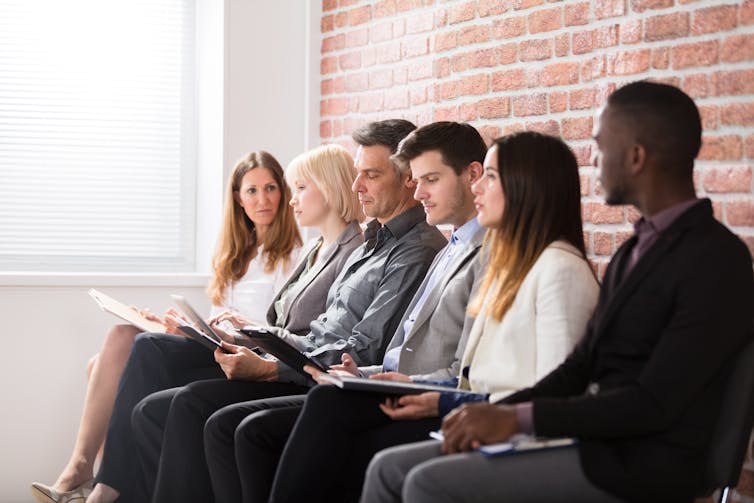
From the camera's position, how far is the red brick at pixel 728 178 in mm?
2781

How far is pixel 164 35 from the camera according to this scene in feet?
17.2

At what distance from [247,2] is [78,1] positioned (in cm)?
85

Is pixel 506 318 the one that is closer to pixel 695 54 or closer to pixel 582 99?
pixel 695 54

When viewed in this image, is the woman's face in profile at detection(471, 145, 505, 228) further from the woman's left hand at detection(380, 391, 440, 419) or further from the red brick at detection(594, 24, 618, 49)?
the red brick at detection(594, 24, 618, 49)

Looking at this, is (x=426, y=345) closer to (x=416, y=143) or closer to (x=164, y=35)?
(x=416, y=143)

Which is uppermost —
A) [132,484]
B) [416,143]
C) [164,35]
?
[164,35]

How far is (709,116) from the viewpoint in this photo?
2.89m

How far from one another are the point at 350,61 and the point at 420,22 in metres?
0.60

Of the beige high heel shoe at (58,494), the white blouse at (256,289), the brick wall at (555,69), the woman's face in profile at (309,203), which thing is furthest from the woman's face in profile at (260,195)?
the beige high heel shoe at (58,494)

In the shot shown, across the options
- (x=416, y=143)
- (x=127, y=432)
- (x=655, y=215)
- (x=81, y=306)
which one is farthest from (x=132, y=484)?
(x=655, y=215)

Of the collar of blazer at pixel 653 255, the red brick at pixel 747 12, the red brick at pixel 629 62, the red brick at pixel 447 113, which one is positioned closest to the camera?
the collar of blazer at pixel 653 255

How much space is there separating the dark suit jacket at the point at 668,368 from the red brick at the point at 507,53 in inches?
65.0

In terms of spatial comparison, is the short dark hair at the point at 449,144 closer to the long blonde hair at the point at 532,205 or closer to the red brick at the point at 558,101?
the red brick at the point at 558,101

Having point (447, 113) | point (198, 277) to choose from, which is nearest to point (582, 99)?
point (447, 113)
